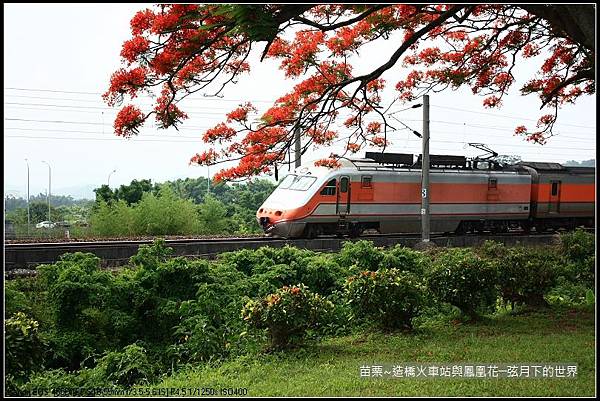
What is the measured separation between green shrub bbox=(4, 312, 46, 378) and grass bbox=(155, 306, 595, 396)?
1.12 metres

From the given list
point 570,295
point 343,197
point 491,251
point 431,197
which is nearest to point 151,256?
point 570,295

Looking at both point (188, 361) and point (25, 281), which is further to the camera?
point (25, 281)

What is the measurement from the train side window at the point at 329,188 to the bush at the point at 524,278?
25.7 feet

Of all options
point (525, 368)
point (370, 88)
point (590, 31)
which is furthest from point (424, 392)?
point (370, 88)

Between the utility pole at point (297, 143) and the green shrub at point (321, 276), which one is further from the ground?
the utility pole at point (297, 143)

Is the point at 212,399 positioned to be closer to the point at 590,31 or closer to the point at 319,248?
the point at 590,31

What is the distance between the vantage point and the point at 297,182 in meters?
16.0

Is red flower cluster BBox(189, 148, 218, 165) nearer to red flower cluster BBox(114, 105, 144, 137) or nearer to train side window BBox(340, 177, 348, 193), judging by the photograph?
red flower cluster BBox(114, 105, 144, 137)

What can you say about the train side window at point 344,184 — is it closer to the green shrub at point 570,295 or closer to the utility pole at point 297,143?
the green shrub at point 570,295

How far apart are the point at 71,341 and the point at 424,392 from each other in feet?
14.2

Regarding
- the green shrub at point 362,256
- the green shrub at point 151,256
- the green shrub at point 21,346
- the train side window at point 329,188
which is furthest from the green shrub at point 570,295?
the train side window at point 329,188

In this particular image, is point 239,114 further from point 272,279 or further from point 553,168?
point 553,168

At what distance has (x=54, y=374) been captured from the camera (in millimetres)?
6449

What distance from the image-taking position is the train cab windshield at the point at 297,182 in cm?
1565
